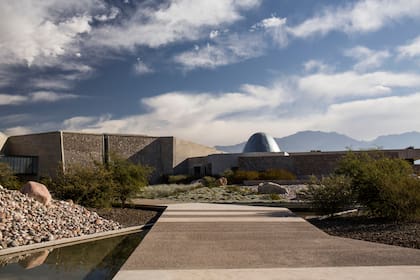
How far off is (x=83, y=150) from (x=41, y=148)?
3.95m

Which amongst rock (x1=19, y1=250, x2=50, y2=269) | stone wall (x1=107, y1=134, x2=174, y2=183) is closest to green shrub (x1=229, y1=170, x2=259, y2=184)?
stone wall (x1=107, y1=134, x2=174, y2=183)

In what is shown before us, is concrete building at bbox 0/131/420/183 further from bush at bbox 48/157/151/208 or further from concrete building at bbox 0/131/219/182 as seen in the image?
bush at bbox 48/157/151/208

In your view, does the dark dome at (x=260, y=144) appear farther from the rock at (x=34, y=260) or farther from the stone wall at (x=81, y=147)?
the rock at (x=34, y=260)

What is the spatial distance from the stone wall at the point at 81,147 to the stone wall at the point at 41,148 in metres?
0.77

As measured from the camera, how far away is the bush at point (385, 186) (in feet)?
34.4

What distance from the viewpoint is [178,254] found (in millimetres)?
7148

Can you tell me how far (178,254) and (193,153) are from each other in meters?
41.6

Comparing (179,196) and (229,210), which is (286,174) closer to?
(179,196)

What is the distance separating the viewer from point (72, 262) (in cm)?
786

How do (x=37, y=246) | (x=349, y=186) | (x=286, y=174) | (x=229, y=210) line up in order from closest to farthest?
1. (x=37, y=246)
2. (x=349, y=186)
3. (x=229, y=210)
4. (x=286, y=174)

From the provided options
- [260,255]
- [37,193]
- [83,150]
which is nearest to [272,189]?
[37,193]

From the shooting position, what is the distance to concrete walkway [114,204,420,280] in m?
5.76

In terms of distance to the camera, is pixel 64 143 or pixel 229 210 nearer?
pixel 229 210

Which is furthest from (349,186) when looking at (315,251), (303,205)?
(315,251)
